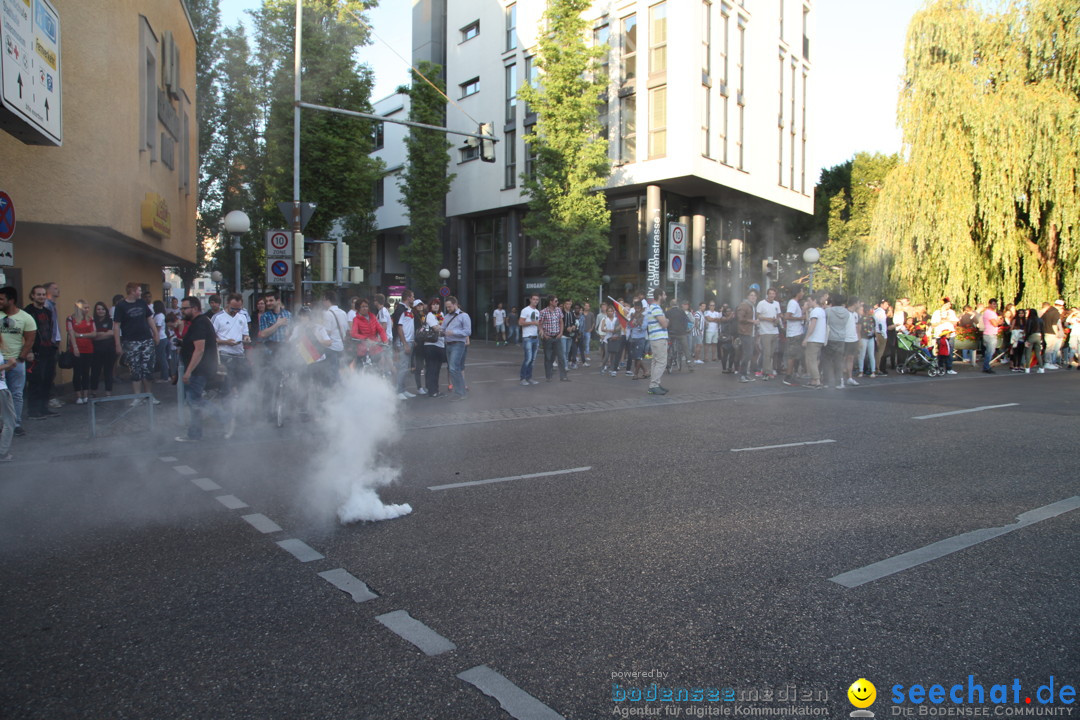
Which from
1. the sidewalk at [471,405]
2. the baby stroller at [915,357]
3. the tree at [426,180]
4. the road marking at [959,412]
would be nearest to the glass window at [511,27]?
the tree at [426,180]

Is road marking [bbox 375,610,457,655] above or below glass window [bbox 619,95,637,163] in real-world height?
below

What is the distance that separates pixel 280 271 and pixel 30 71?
590 centimetres

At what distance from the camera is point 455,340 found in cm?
1295

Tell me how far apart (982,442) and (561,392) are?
7388 mm

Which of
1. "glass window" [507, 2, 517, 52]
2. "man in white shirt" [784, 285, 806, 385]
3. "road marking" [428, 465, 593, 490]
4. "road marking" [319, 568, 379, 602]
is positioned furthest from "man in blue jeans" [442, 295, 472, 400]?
"glass window" [507, 2, 517, 52]

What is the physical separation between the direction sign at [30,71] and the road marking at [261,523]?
26.3 ft

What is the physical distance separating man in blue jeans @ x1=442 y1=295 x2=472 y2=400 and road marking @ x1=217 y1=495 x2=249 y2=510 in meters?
6.98

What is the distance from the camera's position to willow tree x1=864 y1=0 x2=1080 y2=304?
1969cm

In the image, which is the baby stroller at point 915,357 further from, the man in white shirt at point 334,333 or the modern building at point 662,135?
the man in white shirt at point 334,333

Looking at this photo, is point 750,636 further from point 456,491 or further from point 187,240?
point 187,240

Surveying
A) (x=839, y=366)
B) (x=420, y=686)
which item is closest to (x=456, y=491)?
(x=420, y=686)

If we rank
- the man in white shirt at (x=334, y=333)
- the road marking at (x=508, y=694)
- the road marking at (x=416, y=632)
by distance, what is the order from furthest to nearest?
the man in white shirt at (x=334, y=333)
the road marking at (x=416, y=632)
the road marking at (x=508, y=694)

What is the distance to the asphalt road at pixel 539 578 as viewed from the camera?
2.89m

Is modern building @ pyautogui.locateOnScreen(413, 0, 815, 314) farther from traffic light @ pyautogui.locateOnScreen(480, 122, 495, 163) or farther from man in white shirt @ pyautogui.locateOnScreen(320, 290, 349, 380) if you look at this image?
man in white shirt @ pyautogui.locateOnScreen(320, 290, 349, 380)
